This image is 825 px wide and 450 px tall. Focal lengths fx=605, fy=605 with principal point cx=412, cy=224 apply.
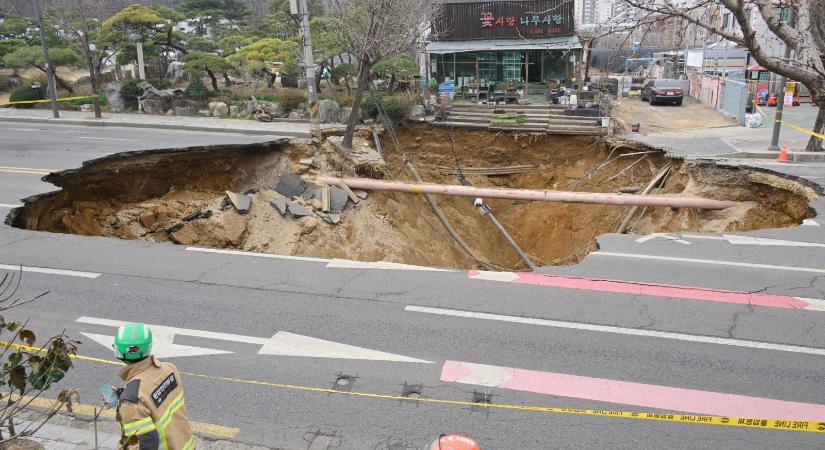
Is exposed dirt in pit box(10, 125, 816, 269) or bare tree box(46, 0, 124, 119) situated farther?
bare tree box(46, 0, 124, 119)

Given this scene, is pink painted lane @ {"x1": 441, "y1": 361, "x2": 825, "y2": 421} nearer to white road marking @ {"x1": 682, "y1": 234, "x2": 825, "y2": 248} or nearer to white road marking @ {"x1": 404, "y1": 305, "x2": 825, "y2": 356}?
white road marking @ {"x1": 404, "y1": 305, "x2": 825, "y2": 356}

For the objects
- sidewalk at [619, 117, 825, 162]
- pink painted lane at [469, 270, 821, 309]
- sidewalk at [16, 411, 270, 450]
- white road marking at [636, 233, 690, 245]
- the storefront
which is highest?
the storefront

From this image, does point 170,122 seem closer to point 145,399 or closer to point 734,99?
point 145,399

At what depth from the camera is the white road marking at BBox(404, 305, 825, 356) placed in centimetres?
722

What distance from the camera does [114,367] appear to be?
6.86 metres

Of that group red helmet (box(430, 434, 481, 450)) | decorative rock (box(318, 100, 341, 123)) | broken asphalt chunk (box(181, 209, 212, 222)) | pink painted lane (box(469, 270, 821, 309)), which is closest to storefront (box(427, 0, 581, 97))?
decorative rock (box(318, 100, 341, 123))

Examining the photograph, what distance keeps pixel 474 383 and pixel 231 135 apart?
1830cm

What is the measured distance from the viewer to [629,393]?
250 inches

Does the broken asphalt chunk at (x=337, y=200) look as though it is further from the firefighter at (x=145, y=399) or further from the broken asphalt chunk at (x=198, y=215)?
the firefighter at (x=145, y=399)

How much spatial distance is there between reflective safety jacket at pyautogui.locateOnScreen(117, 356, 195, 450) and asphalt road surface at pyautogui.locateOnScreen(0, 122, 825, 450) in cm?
158

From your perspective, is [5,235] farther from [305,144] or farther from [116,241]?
[305,144]

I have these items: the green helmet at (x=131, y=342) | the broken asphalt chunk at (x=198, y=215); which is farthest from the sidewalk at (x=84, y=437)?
the broken asphalt chunk at (x=198, y=215)

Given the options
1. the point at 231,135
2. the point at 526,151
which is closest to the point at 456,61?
the point at 526,151

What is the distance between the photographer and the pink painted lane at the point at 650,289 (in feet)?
27.9
